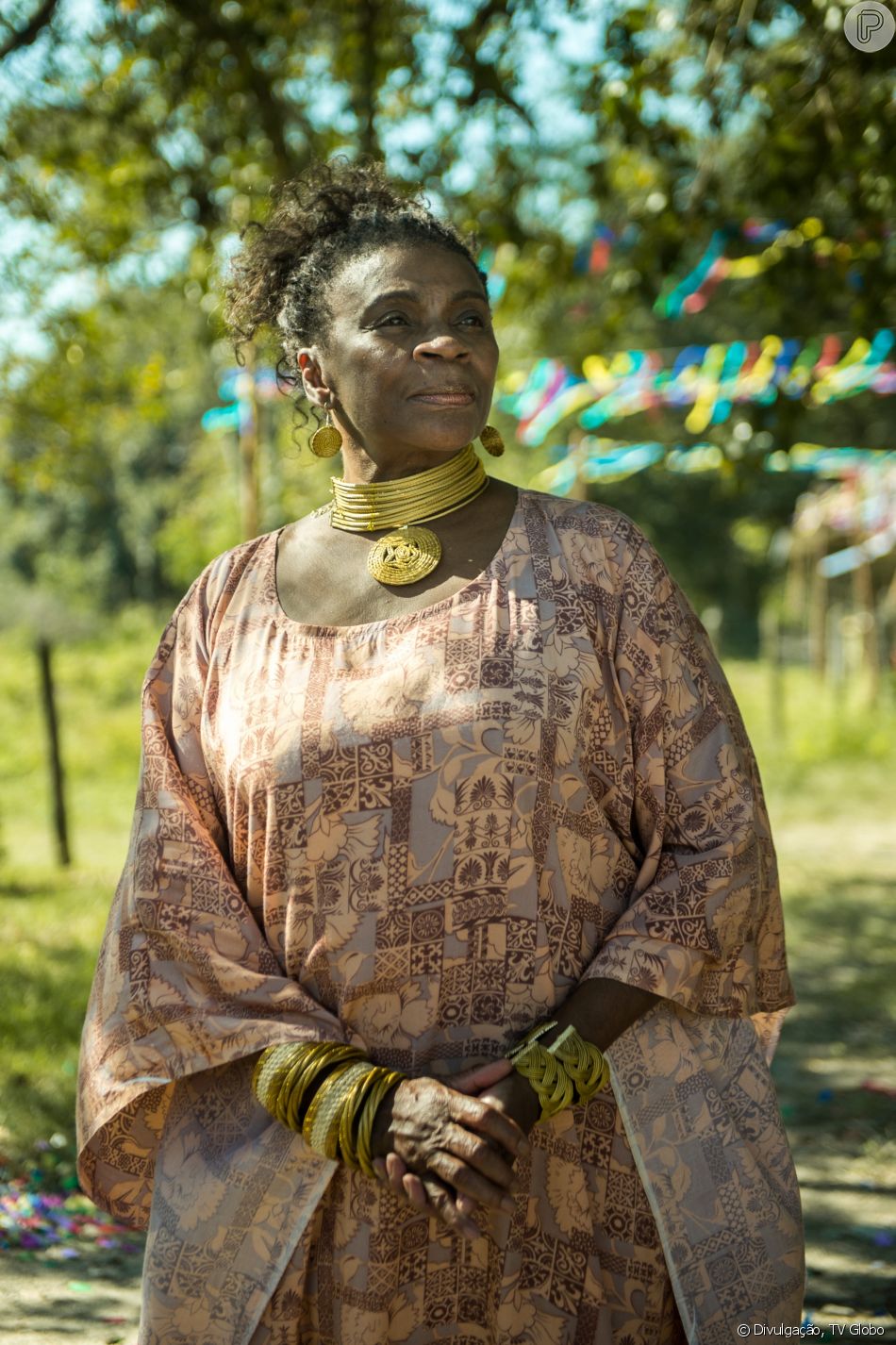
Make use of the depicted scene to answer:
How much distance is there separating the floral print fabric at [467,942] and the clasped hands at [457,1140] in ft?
0.38

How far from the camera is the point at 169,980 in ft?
7.16

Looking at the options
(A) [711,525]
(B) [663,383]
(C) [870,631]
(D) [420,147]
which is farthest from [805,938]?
(A) [711,525]

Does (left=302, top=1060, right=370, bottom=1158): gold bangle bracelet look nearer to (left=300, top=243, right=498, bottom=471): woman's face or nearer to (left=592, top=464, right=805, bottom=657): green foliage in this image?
(left=300, top=243, right=498, bottom=471): woman's face

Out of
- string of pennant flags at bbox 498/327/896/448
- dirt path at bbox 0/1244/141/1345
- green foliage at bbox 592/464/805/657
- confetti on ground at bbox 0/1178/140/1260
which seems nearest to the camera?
dirt path at bbox 0/1244/141/1345

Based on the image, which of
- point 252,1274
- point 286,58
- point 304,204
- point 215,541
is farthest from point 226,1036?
point 215,541

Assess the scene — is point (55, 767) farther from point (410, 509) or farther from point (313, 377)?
point (410, 509)

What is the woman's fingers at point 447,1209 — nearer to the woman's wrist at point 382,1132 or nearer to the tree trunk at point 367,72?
the woman's wrist at point 382,1132

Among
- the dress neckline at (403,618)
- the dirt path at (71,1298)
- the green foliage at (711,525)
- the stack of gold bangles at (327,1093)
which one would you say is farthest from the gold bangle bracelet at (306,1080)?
the green foliage at (711,525)

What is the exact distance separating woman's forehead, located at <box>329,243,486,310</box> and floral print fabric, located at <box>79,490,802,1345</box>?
48 centimetres

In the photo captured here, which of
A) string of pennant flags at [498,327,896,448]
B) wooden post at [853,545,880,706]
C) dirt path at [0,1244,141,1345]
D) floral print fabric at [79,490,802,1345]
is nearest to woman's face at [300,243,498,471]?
floral print fabric at [79,490,802,1345]

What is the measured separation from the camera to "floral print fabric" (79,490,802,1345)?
2090 mm

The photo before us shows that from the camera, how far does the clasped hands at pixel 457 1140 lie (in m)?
1.91

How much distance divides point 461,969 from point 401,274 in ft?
3.74

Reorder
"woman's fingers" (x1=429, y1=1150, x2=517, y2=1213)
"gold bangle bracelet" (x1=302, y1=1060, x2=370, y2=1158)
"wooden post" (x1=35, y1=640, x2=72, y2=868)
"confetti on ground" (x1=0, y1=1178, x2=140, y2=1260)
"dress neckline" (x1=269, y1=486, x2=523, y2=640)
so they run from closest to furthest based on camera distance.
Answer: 1. "woman's fingers" (x1=429, y1=1150, x2=517, y2=1213)
2. "gold bangle bracelet" (x1=302, y1=1060, x2=370, y2=1158)
3. "dress neckline" (x1=269, y1=486, x2=523, y2=640)
4. "confetti on ground" (x1=0, y1=1178, x2=140, y2=1260)
5. "wooden post" (x1=35, y1=640, x2=72, y2=868)
